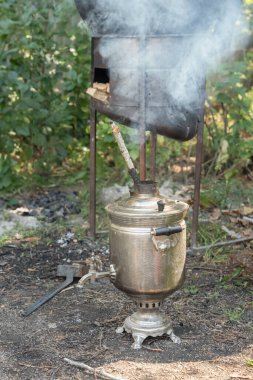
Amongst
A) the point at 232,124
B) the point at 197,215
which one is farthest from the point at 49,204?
the point at 232,124

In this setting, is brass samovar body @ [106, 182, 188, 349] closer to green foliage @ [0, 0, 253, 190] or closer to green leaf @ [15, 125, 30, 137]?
green foliage @ [0, 0, 253, 190]

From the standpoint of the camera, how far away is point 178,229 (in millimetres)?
3197

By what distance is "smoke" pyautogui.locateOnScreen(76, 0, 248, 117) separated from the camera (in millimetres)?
4094

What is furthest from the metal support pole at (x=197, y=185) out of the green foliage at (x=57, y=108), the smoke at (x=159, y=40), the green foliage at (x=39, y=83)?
the green foliage at (x=39, y=83)

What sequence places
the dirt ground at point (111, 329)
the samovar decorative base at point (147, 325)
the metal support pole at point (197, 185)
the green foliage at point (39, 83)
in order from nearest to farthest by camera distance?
the dirt ground at point (111, 329) → the samovar decorative base at point (147, 325) → the metal support pole at point (197, 185) → the green foliage at point (39, 83)

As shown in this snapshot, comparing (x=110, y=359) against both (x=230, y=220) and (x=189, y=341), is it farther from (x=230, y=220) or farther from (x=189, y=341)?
(x=230, y=220)

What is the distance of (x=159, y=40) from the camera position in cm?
408

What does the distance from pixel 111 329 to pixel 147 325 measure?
268 mm

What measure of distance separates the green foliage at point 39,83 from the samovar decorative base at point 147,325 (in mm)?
2809

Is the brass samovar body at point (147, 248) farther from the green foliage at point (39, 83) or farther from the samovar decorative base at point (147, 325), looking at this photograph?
the green foliage at point (39, 83)

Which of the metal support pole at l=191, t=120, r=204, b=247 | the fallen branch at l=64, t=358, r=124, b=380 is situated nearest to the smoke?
the metal support pole at l=191, t=120, r=204, b=247

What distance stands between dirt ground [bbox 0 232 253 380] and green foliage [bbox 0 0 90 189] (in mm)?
1654

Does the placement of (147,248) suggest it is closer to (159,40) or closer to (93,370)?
(93,370)

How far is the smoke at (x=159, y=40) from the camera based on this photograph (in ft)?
13.4
